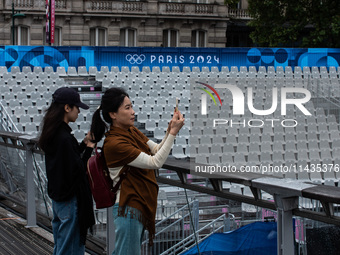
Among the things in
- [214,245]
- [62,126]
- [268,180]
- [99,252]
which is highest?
[62,126]

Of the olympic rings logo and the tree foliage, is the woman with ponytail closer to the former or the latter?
the olympic rings logo

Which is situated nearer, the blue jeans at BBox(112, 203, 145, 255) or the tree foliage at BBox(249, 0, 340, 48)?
the blue jeans at BBox(112, 203, 145, 255)

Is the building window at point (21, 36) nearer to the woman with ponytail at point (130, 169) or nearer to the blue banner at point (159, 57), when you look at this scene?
the blue banner at point (159, 57)

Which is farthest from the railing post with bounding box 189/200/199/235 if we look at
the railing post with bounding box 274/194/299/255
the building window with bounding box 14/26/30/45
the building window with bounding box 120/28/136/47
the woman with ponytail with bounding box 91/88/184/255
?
the building window with bounding box 120/28/136/47

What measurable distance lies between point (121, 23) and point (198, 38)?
230 inches

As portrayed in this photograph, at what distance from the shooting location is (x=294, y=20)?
3944 centimetres

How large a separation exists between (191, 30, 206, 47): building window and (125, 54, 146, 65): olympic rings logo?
17.0 meters

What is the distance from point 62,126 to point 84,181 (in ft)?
1.42

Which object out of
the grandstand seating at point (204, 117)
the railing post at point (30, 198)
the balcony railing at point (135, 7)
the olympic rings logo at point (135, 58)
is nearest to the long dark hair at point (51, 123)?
the railing post at point (30, 198)

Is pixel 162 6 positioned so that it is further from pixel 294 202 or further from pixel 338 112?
pixel 294 202

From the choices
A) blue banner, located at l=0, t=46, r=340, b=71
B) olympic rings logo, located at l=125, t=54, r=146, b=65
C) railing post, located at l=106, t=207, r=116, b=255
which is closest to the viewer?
railing post, located at l=106, t=207, r=116, b=255

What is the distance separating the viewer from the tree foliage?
38.3m

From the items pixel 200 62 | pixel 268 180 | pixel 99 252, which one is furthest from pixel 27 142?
pixel 200 62

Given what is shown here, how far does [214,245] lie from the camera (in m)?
4.21
